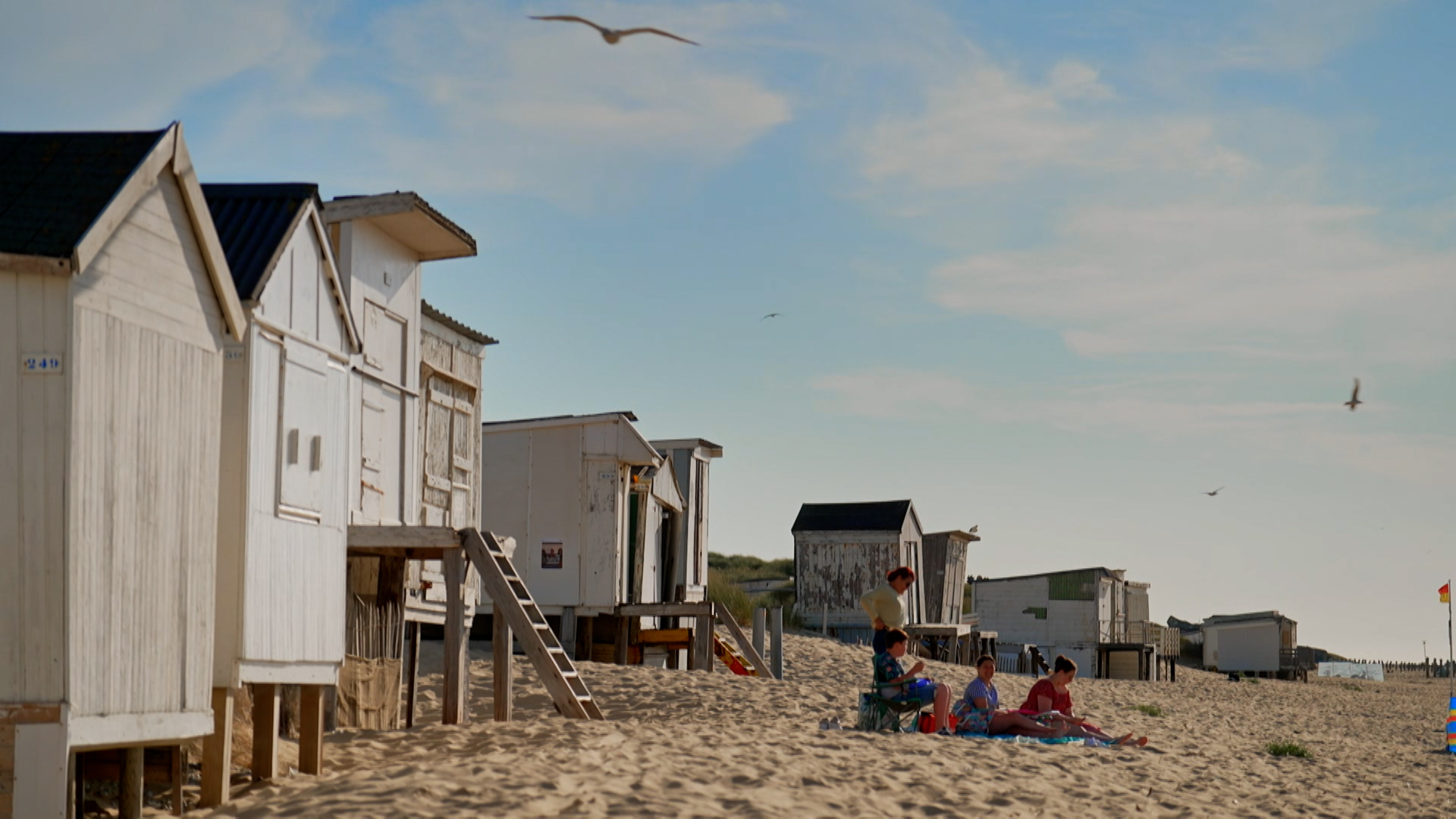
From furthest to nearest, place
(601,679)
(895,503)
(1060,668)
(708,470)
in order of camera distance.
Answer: (895,503) < (708,470) < (601,679) < (1060,668)

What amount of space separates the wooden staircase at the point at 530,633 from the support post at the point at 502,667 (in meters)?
0.01

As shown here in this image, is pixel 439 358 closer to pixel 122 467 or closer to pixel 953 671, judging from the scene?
pixel 122 467

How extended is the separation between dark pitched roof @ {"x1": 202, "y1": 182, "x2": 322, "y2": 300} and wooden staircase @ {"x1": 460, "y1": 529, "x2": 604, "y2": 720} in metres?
4.36

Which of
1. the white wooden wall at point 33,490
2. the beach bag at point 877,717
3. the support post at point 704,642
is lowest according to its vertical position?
the support post at point 704,642

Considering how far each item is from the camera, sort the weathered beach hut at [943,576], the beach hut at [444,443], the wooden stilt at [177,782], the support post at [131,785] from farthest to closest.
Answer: the weathered beach hut at [943,576]
the beach hut at [444,443]
the wooden stilt at [177,782]
the support post at [131,785]

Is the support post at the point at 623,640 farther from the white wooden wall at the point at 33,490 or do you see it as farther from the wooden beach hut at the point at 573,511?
the white wooden wall at the point at 33,490

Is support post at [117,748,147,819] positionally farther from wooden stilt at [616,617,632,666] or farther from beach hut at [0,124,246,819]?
wooden stilt at [616,617,632,666]

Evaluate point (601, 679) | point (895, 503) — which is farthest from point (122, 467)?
point (895, 503)

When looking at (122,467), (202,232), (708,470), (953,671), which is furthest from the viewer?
(708,470)

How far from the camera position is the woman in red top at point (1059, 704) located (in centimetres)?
1320

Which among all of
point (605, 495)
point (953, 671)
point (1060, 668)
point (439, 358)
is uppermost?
point (439, 358)

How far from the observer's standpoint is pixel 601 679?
1767cm

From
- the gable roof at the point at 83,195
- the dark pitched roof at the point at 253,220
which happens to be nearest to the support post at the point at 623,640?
the dark pitched roof at the point at 253,220

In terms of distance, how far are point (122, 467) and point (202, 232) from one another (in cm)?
171
